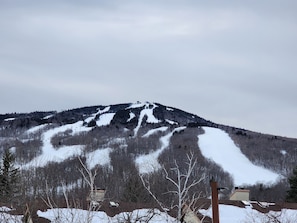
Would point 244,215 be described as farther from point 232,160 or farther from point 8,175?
point 232,160

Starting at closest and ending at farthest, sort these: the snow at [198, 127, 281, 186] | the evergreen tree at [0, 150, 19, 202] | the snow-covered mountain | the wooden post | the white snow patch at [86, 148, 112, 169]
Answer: the wooden post, the evergreen tree at [0, 150, 19, 202], the snow-covered mountain, the snow at [198, 127, 281, 186], the white snow patch at [86, 148, 112, 169]

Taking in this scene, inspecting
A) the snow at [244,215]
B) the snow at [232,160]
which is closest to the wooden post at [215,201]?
Answer: the snow at [244,215]

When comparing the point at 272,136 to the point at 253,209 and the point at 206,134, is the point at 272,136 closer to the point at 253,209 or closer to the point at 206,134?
the point at 206,134

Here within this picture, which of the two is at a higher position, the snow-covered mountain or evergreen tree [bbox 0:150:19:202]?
evergreen tree [bbox 0:150:19:202]

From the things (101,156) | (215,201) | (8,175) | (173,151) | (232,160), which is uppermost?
(215,201)

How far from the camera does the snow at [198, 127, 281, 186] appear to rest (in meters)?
144

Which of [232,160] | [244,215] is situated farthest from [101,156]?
[244,215]

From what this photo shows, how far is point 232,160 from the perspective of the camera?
164m

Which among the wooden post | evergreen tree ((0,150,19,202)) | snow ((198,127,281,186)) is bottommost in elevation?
snow ((198,127,281,186))

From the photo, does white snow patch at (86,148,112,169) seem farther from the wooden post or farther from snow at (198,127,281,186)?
the wooden post

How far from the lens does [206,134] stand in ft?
648

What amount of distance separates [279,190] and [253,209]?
255 ft

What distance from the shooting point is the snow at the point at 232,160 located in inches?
5673

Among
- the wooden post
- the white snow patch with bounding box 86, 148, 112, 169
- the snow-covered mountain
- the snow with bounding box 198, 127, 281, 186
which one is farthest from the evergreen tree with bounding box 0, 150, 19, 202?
the snow with bounding box 198, 127, 281, 186
